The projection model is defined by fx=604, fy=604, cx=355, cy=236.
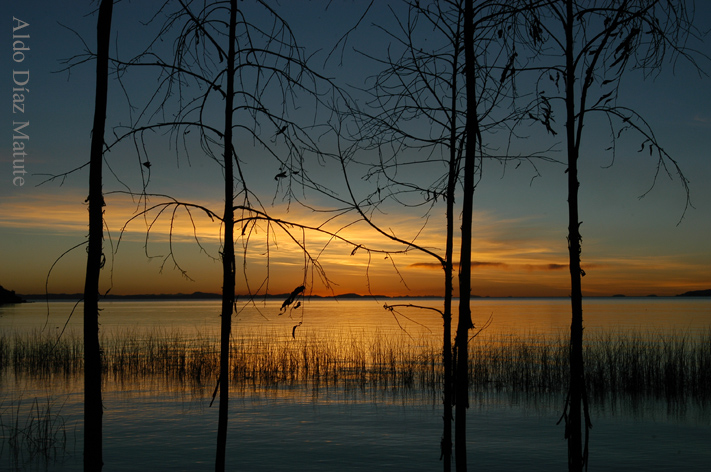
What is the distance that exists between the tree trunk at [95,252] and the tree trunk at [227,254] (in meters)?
0.93

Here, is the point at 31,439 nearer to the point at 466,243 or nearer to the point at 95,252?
the point at 95,252

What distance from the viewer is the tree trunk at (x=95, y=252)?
4543 millimetres

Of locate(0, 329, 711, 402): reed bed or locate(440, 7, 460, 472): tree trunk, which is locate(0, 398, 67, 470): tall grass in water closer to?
locate(0, 329, 711, 402): reed bed

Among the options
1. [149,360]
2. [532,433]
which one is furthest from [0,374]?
[532,433]

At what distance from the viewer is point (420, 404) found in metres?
16.8

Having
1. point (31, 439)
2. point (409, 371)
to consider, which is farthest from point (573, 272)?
point (409, 371)

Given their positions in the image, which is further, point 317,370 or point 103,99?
point 317,370

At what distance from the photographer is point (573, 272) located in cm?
482

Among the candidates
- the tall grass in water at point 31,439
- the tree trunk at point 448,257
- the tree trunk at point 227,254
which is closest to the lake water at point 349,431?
the tall grass in water at point 31,439

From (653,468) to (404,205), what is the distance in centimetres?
790

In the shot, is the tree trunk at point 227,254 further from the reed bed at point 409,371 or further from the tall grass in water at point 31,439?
the reed bed at point 409,371

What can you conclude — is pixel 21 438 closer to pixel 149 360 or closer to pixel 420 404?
pixel 420 404

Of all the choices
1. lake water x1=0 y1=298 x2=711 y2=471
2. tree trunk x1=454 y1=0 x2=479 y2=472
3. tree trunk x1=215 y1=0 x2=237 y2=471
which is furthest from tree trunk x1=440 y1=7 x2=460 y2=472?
lake water x1=0 y1=298 x2=711 y2=471

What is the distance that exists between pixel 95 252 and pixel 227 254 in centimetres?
100
